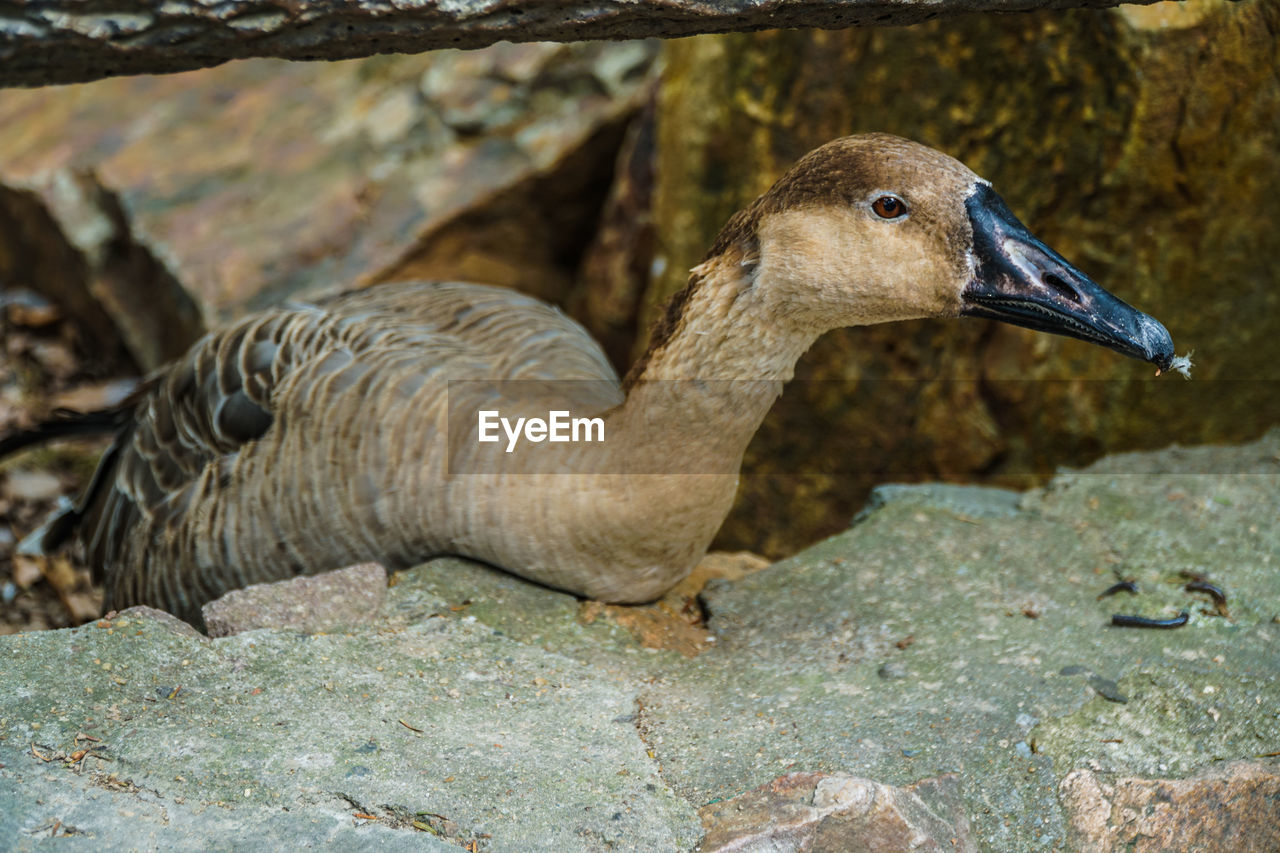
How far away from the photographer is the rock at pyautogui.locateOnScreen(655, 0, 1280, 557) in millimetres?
4242

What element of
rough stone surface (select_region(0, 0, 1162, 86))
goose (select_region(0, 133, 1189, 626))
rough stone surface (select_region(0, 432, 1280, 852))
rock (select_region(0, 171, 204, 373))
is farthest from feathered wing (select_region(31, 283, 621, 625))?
rock (select_region(0, 171, 204, 373))

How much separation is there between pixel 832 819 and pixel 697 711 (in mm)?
660

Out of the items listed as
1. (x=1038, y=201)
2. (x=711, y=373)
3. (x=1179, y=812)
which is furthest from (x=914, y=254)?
(x=1038, y=201)

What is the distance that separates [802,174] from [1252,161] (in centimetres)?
216

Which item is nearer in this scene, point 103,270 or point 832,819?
point 832,819

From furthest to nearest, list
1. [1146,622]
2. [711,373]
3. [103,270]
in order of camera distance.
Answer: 1. [103,270]
2. [1146,622]
3. [711,373]

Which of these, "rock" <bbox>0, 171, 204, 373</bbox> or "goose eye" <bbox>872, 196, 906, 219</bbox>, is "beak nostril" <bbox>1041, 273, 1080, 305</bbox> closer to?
"goose eye" <bbox>872, 196, 906, 219</bbox>

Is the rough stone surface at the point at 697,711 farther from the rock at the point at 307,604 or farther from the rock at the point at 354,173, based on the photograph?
the rock at the point at 354,173

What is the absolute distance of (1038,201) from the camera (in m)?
4.58

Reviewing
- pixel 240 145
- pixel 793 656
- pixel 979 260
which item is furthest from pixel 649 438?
pixel 240 145

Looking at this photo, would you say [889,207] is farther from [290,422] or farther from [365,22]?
[290,422]

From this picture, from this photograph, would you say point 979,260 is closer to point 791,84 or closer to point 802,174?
point 802,174

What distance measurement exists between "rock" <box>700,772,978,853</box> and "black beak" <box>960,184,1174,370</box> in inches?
50.5

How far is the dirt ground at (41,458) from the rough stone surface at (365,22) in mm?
2309
